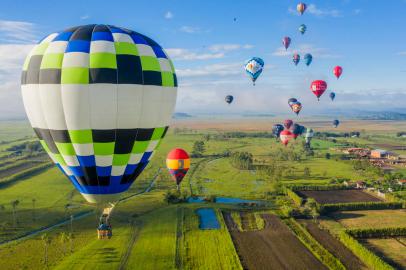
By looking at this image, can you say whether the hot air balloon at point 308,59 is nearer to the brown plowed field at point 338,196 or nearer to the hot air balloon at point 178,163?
the brown plowed field at point 338,196

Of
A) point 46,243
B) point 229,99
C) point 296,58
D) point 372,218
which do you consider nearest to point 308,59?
point 296,58

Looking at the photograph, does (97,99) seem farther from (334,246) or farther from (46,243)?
(334,246)

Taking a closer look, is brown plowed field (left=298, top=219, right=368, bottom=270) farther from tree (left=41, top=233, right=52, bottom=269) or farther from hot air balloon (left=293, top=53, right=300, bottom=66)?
hot air balloon (left=293, top=53, right=300, bottom=66)

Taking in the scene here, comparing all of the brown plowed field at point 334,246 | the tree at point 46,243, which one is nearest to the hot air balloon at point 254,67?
the brown plowed field at point 334,246

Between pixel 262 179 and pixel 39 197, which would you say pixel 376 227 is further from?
pixel 39 197

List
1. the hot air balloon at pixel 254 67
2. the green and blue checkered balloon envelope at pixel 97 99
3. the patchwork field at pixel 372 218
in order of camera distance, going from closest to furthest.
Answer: the green and blue checkered balloon envelope at pixel 97 99 → the patchwork field at pixel 372 218 → the hot air balloon at pixel 254 67

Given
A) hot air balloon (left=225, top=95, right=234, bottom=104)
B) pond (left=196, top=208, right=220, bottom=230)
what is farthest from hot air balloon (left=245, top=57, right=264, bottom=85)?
hot air balloon (left=225, top=95, right=234, bottom=104)

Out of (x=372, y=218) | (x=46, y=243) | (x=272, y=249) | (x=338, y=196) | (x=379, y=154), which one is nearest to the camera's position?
(x=272, y=249)
